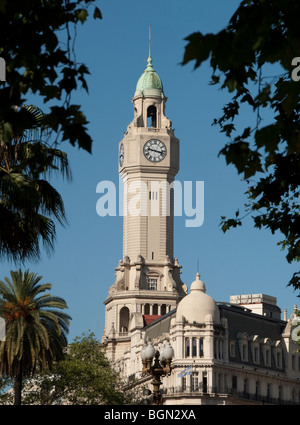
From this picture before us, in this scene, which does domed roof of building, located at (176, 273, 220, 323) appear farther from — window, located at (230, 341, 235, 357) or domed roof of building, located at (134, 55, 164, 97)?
domed roof of building, located at (134, 55, 164, 97)

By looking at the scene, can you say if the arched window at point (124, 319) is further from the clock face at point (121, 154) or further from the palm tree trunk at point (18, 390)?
the palm tree trunk at point (18, 390)

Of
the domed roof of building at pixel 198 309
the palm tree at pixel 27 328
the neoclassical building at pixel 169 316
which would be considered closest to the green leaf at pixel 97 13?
the palm tree at pixel 27 328

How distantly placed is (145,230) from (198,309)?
30703 mm

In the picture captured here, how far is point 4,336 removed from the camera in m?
57.6

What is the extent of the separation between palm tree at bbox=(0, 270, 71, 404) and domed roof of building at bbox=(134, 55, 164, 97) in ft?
313

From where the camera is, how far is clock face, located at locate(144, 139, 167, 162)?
494 ft

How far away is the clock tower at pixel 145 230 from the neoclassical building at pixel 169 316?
153 mm

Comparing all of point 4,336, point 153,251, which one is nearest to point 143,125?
point 153,251

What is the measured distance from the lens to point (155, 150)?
497ft

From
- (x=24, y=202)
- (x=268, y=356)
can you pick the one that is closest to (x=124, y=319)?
(x=268, y=356)

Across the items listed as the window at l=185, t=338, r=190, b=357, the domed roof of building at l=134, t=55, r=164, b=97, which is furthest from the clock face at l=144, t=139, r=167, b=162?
the window at l=185, t=338, r=190, b=357

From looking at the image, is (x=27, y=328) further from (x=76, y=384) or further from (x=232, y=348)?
(x=232, y=348)

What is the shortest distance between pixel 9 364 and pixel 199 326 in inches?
2519
